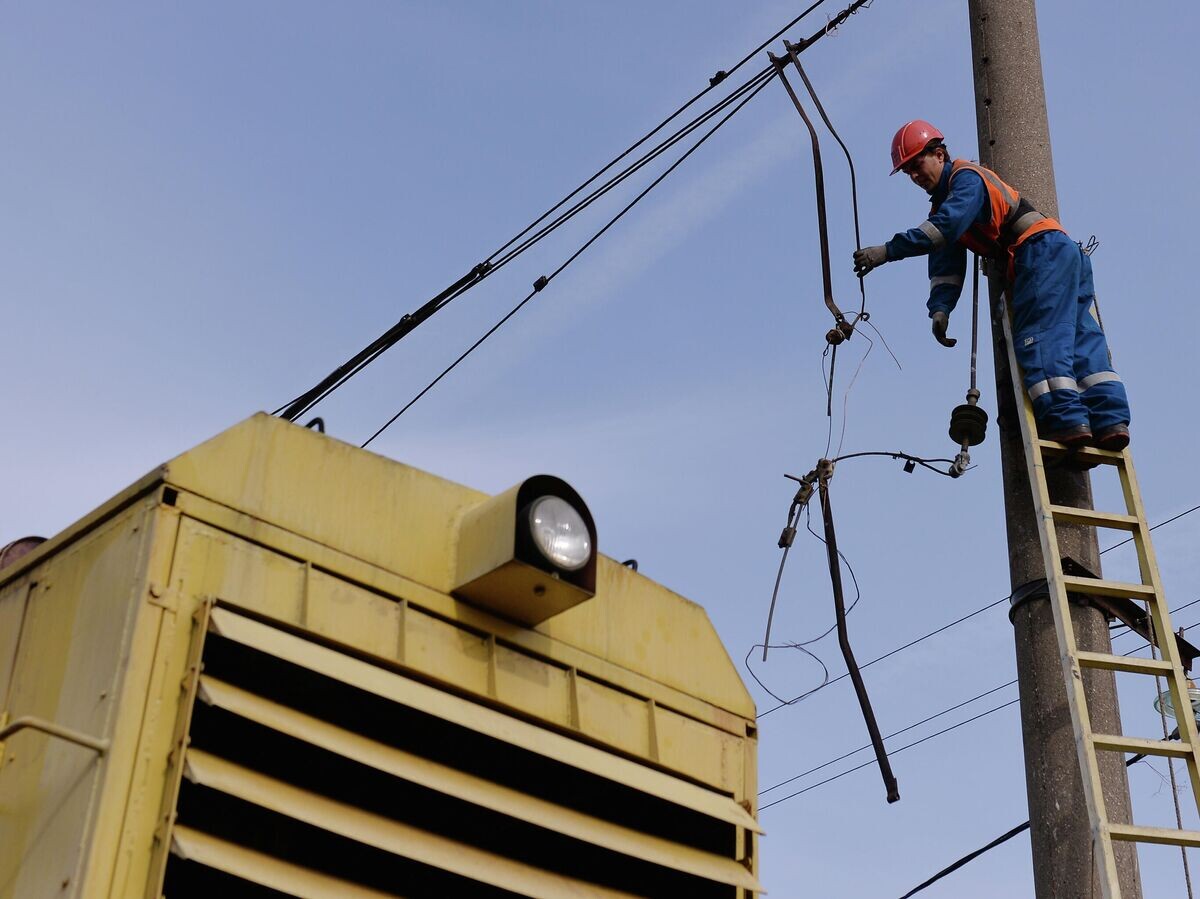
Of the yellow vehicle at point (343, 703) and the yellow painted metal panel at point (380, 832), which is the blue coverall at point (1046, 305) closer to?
the yellow vehicle at point (343, 703)

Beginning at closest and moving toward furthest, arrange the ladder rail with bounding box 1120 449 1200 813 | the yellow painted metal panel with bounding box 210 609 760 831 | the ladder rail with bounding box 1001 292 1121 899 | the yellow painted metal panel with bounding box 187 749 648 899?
the yellow painted metal panel with bounding box 187 749 648 899 < the yellow painted metal panel with bounding box 210 609 760 831 < the ladder rail with bounding box 1001 292 1121 899 < the ladder rail with bounding box 1120 449 1200 813

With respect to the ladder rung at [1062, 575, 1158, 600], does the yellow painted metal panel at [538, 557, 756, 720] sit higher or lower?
lower

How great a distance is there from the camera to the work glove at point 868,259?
589 cm

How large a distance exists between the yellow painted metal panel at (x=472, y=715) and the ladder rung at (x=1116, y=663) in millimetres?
1222

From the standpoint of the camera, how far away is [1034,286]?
573cm

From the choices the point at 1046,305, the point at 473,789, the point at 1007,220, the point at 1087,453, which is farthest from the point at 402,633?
the point at 1007,220

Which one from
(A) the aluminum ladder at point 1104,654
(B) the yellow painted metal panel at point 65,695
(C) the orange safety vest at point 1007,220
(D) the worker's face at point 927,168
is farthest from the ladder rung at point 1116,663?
(B) the yellow painted metal panel at point 65,695

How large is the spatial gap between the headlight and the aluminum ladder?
1.59 metres

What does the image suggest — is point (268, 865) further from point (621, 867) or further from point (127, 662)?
point (621, 867)

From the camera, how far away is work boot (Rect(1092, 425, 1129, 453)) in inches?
216

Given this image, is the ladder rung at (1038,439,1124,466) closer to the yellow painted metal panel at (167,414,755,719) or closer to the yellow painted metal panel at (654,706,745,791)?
the yellow painted metal panel at (167,414,755,719)

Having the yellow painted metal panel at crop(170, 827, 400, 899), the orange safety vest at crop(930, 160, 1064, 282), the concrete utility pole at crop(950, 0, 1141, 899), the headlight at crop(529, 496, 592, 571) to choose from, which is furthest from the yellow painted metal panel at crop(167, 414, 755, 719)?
the orange safety vest at crop(930, 160, 1064, 282)

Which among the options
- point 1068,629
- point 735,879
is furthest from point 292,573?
point 1068,629

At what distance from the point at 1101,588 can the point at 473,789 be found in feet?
7.62
